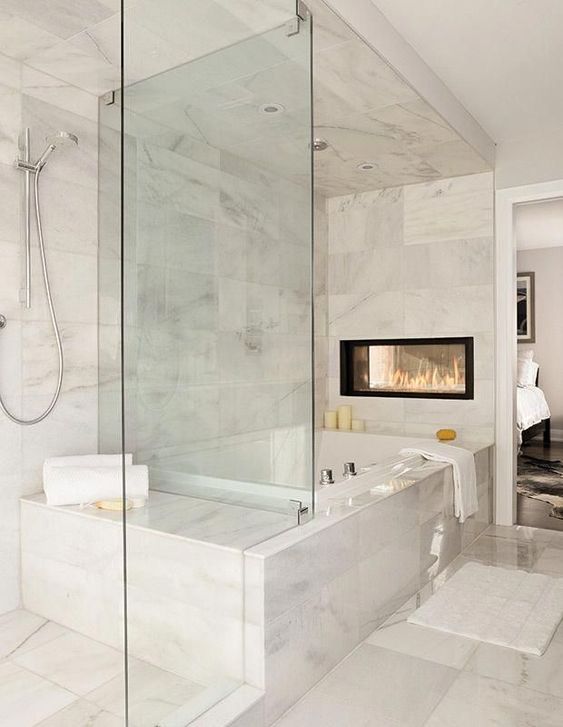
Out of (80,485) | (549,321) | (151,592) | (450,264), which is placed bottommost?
(151,592)

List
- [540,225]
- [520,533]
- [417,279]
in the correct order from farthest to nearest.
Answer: [540,225], [417,279], [520,533]

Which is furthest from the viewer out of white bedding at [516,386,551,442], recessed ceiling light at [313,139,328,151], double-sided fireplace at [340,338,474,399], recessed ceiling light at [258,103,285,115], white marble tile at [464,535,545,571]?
white bedding at [516,386,551,442]

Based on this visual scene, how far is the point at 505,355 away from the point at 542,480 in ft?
6.22

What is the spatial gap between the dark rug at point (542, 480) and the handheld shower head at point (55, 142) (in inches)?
142

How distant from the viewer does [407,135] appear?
3.42m

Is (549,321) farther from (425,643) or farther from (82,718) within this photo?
(82,718)

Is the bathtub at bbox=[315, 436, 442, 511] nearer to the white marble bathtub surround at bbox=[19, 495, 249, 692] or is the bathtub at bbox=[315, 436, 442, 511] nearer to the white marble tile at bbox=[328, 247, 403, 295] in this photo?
the white marble bathtub surround at bbox=[19, 495, 249, 692]

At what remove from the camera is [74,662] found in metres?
2.12

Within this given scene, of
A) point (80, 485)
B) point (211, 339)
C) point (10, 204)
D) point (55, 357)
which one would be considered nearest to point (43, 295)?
point (55, 357)

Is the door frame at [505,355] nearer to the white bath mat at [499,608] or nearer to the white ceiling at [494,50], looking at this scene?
the white ceiling at [494,50]

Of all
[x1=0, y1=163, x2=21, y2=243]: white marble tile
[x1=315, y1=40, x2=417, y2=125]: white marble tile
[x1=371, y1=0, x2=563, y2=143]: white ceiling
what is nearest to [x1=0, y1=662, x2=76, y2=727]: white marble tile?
[x1=0, y1=163, x2=21, y2=243]: white marble tile

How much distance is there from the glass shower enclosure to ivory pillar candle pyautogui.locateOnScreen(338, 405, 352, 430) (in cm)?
231

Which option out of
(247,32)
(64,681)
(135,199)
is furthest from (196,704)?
(247,32)

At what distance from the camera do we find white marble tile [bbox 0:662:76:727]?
71.7 inches
